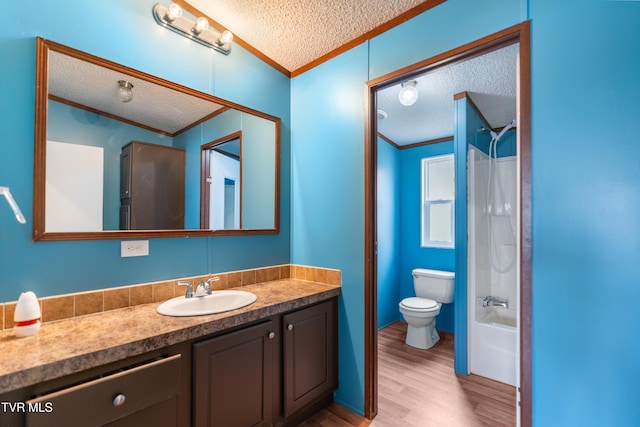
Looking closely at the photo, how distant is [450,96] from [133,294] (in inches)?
111

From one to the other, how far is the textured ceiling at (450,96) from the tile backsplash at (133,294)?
169 centimetres

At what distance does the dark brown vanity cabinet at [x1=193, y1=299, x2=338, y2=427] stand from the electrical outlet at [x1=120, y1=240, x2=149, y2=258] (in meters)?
0.63

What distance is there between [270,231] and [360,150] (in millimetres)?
906

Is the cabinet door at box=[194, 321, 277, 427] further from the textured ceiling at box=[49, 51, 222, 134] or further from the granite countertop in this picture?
the textured ceiling at box=[49, 51, 222, 134]

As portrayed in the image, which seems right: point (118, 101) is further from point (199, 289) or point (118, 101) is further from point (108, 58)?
point (199, 289)

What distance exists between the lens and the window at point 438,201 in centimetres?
352

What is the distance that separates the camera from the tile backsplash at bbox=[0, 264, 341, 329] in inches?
47.4

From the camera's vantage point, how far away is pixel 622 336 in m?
1.05

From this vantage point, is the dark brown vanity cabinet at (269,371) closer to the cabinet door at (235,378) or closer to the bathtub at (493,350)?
the cabinet door at (235,378)

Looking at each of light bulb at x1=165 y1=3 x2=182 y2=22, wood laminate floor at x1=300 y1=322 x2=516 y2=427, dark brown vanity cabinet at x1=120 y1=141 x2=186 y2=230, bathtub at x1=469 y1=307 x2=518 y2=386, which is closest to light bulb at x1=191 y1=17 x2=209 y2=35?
light bulb at x1=165 y1=3 x2=182 y2=22

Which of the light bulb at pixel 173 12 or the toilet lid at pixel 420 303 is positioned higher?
the light bulb at pixel 173 12

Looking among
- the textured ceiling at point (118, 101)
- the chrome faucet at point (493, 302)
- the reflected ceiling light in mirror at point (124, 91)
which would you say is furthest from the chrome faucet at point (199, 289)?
the chrome faucet at point (493, 302)

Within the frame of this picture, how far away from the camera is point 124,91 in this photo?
1461 mm

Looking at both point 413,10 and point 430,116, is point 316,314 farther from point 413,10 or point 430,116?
point 430,116
